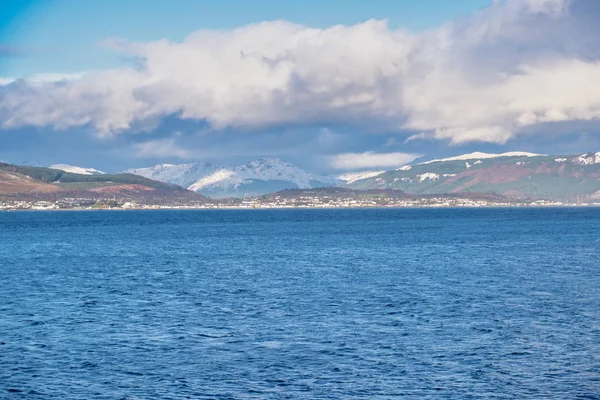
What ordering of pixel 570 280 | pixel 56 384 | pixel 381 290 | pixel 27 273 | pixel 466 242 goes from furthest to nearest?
pixel 466 242
pixel 27 273
pixel 570 280
pixel 381 290
pixel 56 384

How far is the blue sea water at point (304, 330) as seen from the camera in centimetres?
4456

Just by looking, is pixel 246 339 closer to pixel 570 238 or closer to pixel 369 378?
pixel 369 378

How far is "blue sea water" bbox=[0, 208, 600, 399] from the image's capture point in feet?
146

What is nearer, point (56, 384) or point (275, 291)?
point (56, 384)

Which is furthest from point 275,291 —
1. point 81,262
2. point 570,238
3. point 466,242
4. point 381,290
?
point 570,238

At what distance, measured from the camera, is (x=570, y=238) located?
176875 millimetres

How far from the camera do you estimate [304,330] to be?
59688 mm

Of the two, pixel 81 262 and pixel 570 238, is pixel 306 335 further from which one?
pixel 570 238

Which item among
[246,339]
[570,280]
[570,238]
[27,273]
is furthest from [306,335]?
[570,238]

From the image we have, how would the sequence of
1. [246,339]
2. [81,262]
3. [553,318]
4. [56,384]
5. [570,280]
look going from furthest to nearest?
[81,262], [570,280], [553,318], [246,339], [56,384]

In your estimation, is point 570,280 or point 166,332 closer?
point 166,332

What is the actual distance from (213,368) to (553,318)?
31.0m

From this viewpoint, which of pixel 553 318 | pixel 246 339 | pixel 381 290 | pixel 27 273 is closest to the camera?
pixel 246 339

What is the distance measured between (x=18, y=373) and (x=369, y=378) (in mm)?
22203
